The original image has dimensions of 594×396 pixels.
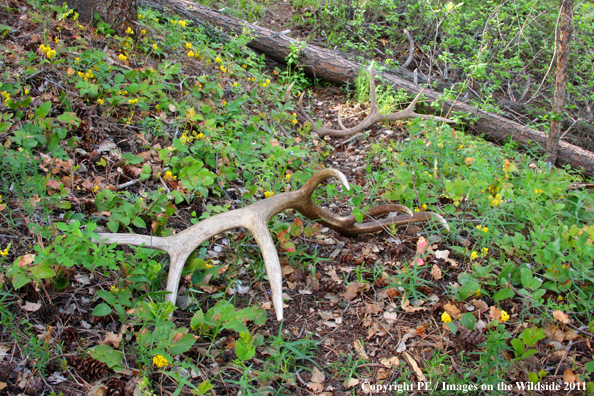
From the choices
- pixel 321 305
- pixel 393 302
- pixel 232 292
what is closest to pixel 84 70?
pixel 232 292

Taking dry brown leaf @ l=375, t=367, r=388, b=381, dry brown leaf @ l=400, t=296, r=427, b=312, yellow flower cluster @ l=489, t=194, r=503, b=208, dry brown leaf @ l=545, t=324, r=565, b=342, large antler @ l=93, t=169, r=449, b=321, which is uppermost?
yellow flower cluster @ l=489, t=194, r=503, b=208

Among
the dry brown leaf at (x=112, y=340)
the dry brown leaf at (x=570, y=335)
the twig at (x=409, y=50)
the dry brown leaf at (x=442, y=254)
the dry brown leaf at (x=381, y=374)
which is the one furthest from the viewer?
the twig at (x=409, y=50)

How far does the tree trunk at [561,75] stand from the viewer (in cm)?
429

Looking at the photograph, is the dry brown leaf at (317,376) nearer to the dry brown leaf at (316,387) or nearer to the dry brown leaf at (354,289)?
the dry brown leaf at (316,387)

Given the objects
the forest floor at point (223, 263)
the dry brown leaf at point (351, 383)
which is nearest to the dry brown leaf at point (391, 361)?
the forest floor at point (223, 263)

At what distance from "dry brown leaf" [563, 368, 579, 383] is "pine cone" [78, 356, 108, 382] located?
2.36 metres

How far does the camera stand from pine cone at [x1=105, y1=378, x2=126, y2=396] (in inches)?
72.7

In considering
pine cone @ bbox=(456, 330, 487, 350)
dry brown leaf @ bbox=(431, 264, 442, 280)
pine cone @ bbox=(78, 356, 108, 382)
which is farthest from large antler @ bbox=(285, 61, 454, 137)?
pine cone @ bbox=(78, 356, 108, 382)

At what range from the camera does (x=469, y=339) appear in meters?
2.27

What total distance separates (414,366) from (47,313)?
2015 millimetres

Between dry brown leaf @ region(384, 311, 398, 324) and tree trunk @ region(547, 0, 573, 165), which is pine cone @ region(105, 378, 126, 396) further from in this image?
tree trunk @ region(547, 0, 573, 165)

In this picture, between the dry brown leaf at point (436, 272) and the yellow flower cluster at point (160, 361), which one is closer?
the yellow flower cluster at point (160, 361)

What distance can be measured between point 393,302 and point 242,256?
3.62ft

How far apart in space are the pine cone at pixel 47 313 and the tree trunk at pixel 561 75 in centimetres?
528
